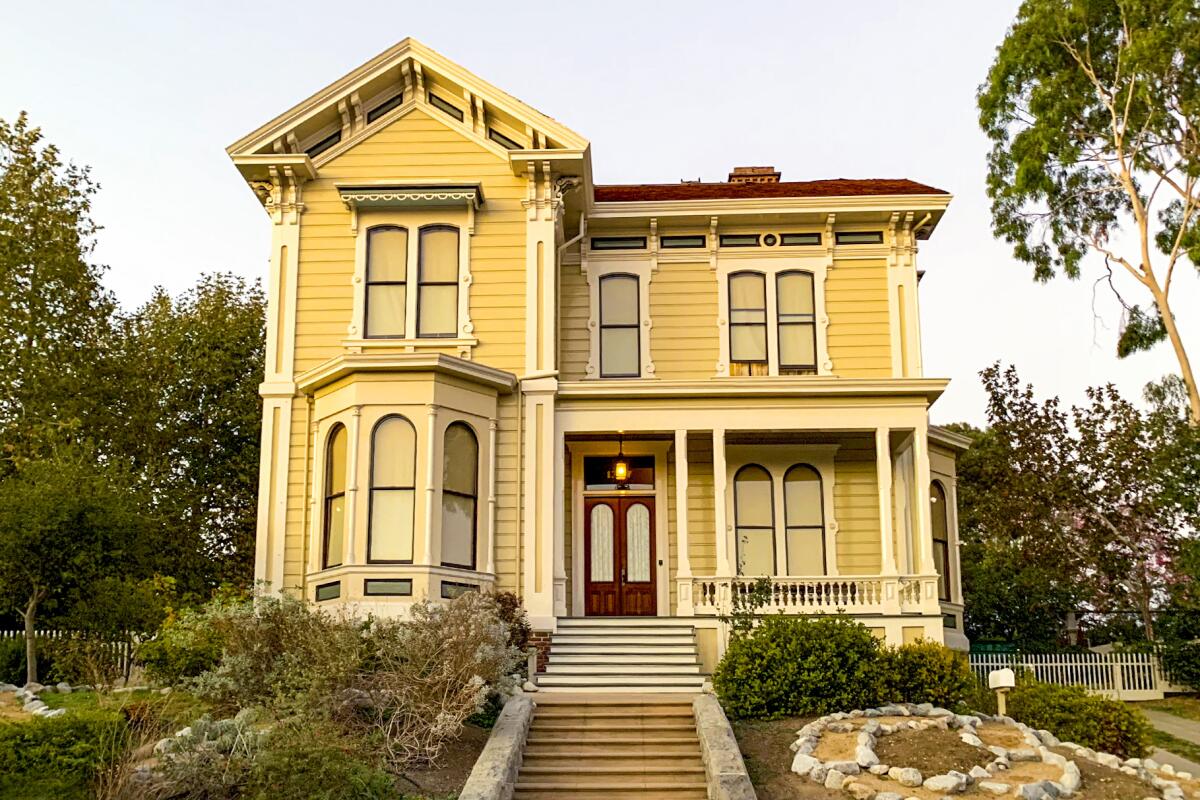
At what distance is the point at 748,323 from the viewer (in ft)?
72.3

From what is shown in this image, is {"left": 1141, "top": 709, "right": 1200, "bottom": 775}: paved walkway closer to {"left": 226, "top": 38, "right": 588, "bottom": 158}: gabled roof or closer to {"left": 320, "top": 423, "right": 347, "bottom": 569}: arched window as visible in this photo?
{"left": 320, "top": 423, "right": 347, "bottom": 569}: arched window

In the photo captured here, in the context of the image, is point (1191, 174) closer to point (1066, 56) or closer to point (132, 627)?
point (1066, 56)

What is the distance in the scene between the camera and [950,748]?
521 inches

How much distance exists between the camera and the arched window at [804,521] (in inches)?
833

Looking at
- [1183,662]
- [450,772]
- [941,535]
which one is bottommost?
[450,772]

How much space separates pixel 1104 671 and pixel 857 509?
5854 mm

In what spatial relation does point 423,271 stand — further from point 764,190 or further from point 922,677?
point 922,677

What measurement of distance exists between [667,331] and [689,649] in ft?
19.3

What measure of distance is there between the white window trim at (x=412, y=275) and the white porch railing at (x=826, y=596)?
5.19 metres

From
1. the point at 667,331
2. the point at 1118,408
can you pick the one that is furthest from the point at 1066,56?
the point at 667,331

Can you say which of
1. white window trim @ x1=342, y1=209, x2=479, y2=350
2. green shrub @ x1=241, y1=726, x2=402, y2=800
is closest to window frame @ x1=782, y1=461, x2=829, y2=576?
white window trim @ x1=342, y1=209, x2=479, y2=350

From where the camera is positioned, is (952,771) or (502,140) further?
(502,140)

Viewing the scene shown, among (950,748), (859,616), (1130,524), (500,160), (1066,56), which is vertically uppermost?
(1066,56)

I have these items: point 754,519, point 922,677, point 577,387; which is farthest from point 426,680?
point 754,519
